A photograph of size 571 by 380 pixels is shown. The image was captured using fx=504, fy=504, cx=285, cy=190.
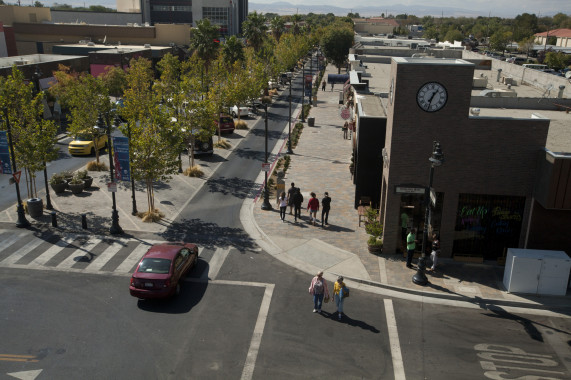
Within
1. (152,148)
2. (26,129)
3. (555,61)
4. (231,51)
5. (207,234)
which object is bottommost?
(207,234)

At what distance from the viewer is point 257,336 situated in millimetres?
15703

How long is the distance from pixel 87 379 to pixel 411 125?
14.6 metres

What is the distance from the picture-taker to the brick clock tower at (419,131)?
1958 cm

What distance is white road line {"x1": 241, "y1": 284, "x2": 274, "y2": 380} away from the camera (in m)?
14.1

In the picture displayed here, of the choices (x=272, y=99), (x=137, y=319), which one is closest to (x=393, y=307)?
(x=137, y=319)

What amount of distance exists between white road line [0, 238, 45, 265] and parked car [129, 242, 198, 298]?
652 centimetres

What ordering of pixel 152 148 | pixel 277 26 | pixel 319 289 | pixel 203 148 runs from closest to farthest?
pixel 319 289
pixel 152 148
pixel 203 148
pixel 277 26

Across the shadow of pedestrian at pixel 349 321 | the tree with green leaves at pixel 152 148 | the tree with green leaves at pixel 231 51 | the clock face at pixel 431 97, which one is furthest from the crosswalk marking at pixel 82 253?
the tree with green leaves at pixel 231 51

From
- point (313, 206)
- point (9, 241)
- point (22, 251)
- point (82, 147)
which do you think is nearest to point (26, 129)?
point (9, 241)

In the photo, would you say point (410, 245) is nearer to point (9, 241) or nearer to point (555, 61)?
point (9, 241)

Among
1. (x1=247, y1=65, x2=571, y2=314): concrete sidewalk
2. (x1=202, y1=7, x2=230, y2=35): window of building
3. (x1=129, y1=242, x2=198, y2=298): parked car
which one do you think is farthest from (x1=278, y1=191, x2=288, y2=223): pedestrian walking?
(x1=202, y1=7, x2=230, y2=35): window of building

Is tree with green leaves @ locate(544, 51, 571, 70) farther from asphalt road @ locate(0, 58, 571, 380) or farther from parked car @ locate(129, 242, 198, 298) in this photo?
parked car @ locate(129, 242, 198, 298)

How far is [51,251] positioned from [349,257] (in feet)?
41.9

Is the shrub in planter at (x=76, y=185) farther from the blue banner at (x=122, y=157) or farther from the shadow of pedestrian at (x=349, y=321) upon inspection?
the shadow of pedestrian at (x=349, y=321)
